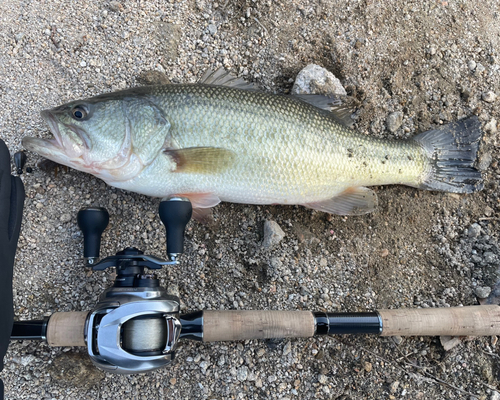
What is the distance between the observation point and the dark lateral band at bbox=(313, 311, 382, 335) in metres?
1.90

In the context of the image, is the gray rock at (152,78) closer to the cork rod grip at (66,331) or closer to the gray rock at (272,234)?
the gray rock at (272,234)

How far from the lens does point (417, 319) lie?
199 cm

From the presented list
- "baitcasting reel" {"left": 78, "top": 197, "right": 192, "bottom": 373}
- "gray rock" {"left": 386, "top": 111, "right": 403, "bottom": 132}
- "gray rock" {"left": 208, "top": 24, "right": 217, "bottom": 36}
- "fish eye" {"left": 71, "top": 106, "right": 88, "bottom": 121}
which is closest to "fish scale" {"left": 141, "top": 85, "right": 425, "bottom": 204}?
"gray rock" {"left": 386, "top": 111, "right": 403, "bottom": 132}

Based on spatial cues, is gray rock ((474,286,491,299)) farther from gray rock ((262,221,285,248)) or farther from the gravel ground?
gray rock ((262,221,285,248))

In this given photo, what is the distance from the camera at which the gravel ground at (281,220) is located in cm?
214

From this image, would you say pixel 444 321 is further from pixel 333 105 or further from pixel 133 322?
pixel 133 322

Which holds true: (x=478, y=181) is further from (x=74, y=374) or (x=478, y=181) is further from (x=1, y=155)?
(x=1, y=155)

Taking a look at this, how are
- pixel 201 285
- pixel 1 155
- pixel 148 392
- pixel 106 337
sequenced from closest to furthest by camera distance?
pixel 106 337
pixel 1 155
pixel 148 392
pixel 201 285

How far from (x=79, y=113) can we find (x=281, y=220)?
141 cm

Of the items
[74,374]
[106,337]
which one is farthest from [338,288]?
[74,374]

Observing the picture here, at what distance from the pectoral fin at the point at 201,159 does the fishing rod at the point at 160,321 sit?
0.26m

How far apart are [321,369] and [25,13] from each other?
3.12 metres

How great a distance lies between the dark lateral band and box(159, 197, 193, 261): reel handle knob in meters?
0.86

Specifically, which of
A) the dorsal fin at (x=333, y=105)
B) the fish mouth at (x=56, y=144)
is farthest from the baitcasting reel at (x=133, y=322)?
the dorsal fin at (x=333, y=105)
